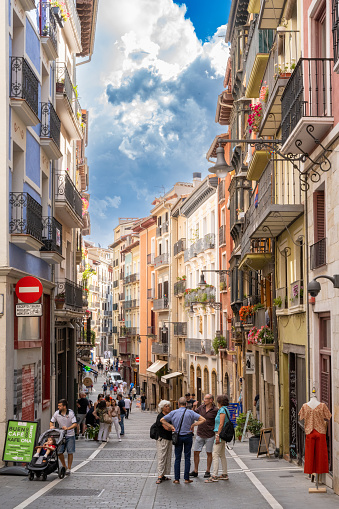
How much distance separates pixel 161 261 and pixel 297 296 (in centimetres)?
4752

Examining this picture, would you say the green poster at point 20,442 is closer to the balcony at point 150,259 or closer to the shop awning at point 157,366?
the shop awning at point 157,366

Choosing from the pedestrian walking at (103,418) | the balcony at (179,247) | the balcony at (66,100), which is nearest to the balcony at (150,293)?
the balcony at (179,247)

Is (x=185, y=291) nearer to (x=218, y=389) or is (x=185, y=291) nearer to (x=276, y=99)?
(x=218, y=389)

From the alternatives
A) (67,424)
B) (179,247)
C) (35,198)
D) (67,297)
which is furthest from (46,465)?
(179,247)

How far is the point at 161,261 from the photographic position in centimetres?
6531

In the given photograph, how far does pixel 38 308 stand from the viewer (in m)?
17.8

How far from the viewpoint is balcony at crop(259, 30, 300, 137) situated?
17156 millimetres

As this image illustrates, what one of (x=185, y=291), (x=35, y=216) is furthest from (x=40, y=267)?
(x=185, y=291)

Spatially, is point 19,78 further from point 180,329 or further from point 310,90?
point 180,329

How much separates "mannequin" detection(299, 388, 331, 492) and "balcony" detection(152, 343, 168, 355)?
49405 millimetres

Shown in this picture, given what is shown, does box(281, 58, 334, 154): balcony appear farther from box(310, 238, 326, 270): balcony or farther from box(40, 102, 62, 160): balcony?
box(40, 102, 62, 160): balcony


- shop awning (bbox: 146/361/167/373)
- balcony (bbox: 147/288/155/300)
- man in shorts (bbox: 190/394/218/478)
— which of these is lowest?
shop awning (bbox: 146/361/167/373)

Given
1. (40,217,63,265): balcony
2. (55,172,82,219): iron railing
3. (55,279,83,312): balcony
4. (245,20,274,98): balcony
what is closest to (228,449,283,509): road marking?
(40,217,63,265): balcony

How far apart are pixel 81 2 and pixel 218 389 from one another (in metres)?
22.6
